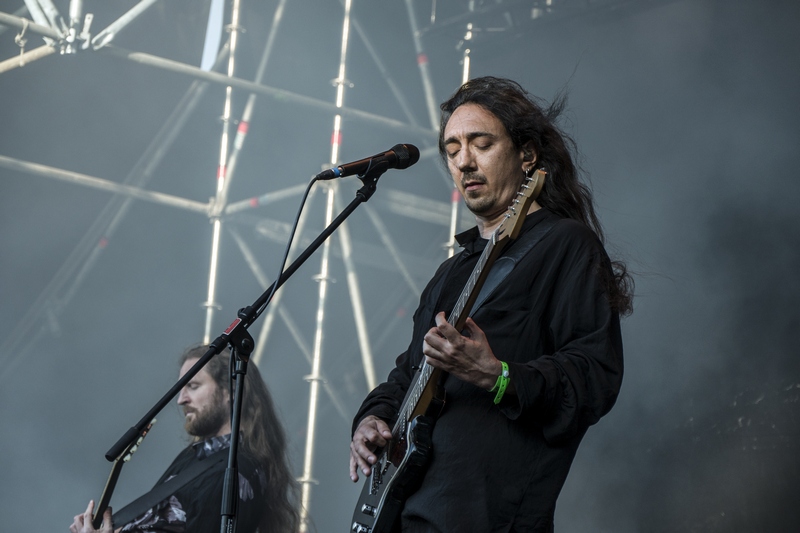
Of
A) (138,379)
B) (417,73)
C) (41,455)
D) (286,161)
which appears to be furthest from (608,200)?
(41,455)

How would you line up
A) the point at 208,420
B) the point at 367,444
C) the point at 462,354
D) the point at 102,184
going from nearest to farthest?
the point at 462,354
the point at 367,444
the point at 208,420
the point at 102,184

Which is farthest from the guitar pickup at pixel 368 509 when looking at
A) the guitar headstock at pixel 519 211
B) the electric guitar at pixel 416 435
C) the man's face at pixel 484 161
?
the man's face at pixel 484 161

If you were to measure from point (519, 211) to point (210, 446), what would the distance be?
231 cm

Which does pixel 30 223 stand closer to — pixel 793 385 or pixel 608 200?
pixel 608 200

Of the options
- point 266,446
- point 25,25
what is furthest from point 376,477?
point 25,25

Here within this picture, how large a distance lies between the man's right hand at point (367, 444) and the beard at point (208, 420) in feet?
6.48

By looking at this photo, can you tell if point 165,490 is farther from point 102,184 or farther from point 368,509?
point 102,184

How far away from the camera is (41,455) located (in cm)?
535

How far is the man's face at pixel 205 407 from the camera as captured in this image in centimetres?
393

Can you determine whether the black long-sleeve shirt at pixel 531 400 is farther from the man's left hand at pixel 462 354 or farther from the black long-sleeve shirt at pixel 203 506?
the black long-sleeve shirt at pixel 203 506

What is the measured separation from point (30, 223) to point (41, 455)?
1.49m

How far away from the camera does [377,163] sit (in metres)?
2.31

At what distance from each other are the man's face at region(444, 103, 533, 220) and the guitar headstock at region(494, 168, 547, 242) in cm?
22

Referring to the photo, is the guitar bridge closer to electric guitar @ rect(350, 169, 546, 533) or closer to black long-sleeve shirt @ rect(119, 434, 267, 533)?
electric guitar @ rect(350, 169, 546, 533)
